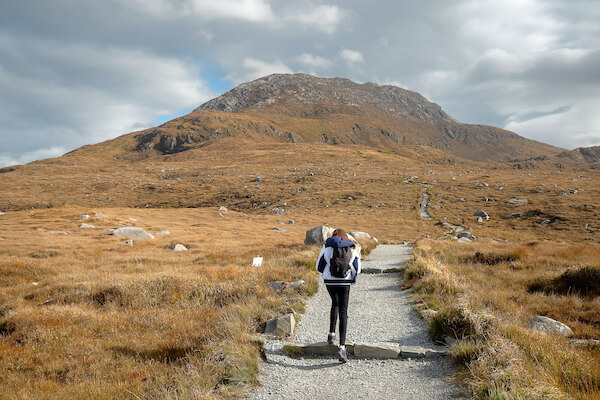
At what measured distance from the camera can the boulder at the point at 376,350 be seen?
699 centimetres

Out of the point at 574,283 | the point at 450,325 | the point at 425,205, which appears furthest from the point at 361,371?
the point at 425,205

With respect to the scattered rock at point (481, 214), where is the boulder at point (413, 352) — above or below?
below

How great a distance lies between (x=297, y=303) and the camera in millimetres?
10898

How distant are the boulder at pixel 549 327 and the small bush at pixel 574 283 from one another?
456 cm

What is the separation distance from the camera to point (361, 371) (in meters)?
6.40

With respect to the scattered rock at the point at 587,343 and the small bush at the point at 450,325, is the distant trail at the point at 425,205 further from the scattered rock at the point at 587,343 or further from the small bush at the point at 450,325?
the small bush at the point at 450,325

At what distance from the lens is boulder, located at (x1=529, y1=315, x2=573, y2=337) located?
862 centimetres

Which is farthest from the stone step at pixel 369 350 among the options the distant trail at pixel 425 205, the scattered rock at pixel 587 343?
the distant trail at pixel 425 205

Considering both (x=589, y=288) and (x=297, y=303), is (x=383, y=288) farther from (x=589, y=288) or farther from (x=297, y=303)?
(x=589, y=288)

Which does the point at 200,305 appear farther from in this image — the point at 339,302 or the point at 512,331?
the point at 512,331

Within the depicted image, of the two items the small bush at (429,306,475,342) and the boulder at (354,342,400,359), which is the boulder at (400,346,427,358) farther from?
the small bush at (429,306,475,342)

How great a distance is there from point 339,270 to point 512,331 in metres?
3.78

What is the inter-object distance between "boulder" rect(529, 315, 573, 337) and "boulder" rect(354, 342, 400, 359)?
4359 mm

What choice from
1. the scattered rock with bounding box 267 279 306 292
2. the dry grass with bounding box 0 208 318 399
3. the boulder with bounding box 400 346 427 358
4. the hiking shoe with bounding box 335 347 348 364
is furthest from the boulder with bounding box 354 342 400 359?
the scattered rock with bounding box 267 279 306 292
